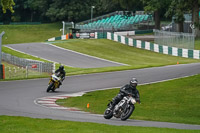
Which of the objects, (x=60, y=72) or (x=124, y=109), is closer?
(x=124, y=109)

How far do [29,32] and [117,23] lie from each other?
2384 cm

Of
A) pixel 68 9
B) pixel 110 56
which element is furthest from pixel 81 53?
pixel 68 9

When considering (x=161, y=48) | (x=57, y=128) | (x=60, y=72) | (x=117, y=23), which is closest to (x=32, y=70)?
(x=60, y=72)

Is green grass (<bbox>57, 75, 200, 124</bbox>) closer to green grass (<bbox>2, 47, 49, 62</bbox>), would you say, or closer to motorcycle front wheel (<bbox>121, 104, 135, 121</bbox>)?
motorcycle front wheel (<bbox>121, 104, 135, 121</bbox>)

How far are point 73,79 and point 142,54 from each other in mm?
24329

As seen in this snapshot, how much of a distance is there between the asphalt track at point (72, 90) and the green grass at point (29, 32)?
56.6 metres

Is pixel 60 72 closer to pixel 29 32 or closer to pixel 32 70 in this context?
pixel 32 70

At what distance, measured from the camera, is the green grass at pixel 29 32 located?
293 feet

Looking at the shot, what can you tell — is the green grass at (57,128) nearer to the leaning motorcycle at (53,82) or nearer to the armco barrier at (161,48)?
the leaning motorcycle at (53,82)

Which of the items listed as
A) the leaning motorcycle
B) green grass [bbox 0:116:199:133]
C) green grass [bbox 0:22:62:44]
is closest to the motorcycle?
green grass [bbox 0:116:199:133]

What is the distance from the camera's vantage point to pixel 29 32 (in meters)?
94.9

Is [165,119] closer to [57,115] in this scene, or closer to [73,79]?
[57,115]

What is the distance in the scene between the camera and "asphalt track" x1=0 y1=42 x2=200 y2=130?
1611cm

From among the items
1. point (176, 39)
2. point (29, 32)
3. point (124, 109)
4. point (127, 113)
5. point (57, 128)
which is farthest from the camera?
point (29, 32)
